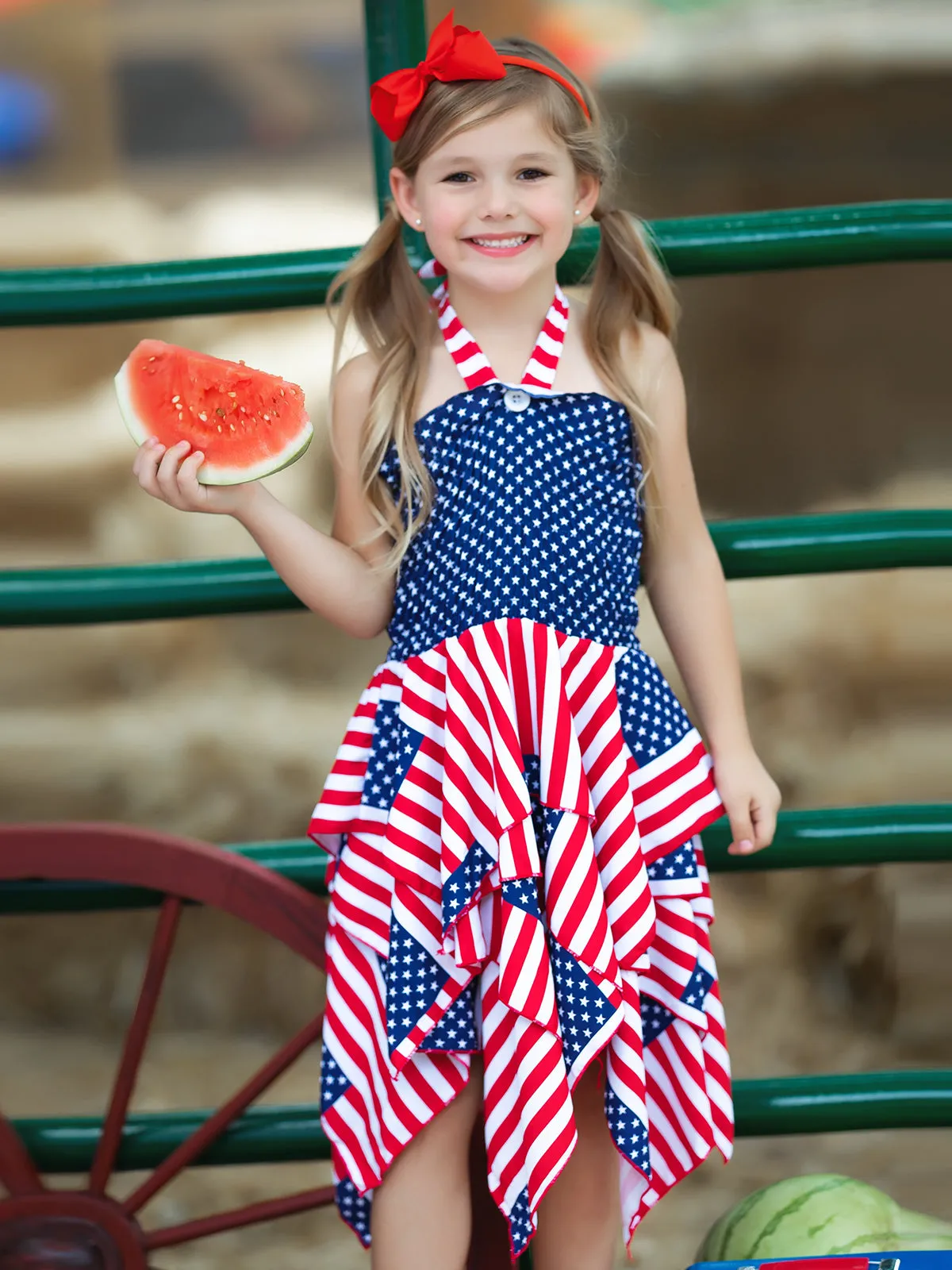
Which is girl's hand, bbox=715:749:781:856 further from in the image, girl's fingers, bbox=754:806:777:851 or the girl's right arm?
the girl's right arm

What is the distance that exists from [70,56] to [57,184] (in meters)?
0.16

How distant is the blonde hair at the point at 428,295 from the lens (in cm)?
120

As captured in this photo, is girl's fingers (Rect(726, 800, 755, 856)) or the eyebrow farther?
girl's fingers (Rect(726, 800, 755, 856))

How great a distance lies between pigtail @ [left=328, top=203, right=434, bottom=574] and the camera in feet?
4.14

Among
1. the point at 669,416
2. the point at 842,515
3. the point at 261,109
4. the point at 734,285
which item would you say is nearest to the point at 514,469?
the point at 669,416

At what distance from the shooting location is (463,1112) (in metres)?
1.28

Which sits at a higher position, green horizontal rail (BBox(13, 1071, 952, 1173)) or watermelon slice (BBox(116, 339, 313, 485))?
watermelon slice (BBox(116, 339, 313, 485))

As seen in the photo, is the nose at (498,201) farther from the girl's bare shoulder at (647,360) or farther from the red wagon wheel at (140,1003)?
the red wagon wheel at (140,1003)

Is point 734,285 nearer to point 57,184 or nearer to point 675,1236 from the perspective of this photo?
point 57,184

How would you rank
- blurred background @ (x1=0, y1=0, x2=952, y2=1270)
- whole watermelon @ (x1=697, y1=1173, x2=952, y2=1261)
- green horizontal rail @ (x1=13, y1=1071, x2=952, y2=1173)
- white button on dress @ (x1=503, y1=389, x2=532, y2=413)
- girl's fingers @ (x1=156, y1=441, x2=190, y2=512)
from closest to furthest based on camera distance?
girl's fingers @ (x1=156, y1=441, x2=190, y2=512), white button on dress @ (x1=503, y1=389, x2=532, y2=413), whole watermelon @ (x1=697, y1=1173, x2=952, y2=1261), green horizontal rail @ (x1=13, y1=1071, x2=952, y2=1173), blurred background @ (x1=0, y1=0, x2=952, y2=1270)

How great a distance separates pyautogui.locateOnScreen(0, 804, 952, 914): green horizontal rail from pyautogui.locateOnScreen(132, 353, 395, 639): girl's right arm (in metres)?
0.35

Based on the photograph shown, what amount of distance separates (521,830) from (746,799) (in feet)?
0.89

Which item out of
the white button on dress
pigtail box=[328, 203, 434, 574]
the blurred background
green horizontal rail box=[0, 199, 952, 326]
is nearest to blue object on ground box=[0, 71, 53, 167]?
the blurred background

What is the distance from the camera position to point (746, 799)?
4.37 ft
